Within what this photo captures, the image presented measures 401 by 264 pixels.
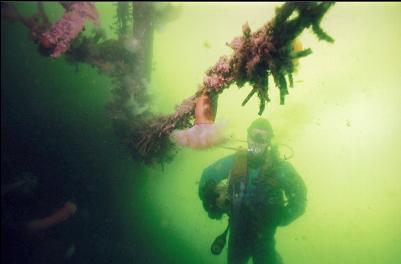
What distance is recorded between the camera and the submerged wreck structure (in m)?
2.77

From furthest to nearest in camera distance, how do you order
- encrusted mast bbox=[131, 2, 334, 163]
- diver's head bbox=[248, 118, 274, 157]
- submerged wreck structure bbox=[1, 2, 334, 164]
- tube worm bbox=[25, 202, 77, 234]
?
diver's head bbox=[248, 118, 274, 157] → tube worm bbox=[25, 202, 77, 234] → submerged wreck structure bbox=[1, 2, 334, 164] → encrusted mast bbox=[131, 2, 334, 163]

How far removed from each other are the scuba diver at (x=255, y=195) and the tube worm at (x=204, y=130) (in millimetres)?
2731

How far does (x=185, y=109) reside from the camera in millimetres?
4219

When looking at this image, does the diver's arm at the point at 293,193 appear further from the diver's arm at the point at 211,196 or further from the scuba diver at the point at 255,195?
the diver's arm at the point at 211,196

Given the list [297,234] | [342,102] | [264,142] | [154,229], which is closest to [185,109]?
[264,142]

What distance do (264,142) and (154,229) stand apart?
6102 mm

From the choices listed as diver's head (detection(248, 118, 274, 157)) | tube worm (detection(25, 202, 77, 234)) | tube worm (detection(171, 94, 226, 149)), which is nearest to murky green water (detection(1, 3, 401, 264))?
tube worm (detection(25, 202, 77, 234))

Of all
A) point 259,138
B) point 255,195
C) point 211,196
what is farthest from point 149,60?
point 255,195

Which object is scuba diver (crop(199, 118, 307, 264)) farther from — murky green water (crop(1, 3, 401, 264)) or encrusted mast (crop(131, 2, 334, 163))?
encrusted mast (crop(131, 2, 334, 163))

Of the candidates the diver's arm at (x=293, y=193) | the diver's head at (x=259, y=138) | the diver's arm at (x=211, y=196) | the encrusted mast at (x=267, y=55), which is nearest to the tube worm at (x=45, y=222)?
the diver's arm at (x=211, y=196)

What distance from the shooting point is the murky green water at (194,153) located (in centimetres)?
776

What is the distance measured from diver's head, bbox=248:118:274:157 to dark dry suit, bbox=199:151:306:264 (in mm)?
213

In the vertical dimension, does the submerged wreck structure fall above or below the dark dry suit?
above

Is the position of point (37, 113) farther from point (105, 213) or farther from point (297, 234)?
point (297, 234)
